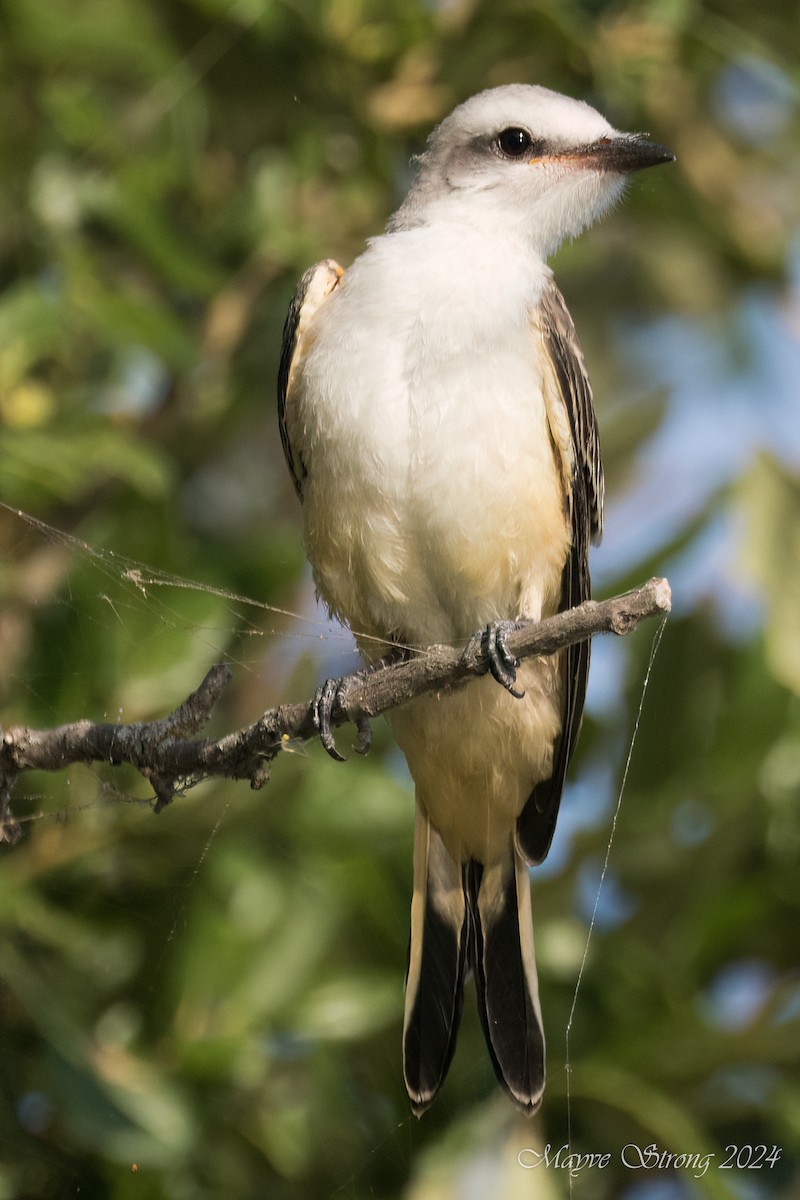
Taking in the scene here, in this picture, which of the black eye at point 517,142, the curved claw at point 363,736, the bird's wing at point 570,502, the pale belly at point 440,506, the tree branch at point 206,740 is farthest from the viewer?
the black eye at point 517,142

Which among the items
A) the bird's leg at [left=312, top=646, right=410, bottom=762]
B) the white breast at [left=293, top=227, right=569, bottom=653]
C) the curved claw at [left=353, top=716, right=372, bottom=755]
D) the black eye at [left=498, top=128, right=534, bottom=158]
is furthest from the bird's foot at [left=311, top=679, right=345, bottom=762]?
the black eye at [left=498, top=128, right=534, bottom=158]

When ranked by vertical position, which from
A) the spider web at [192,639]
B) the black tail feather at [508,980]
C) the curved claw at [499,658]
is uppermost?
the spider web at [192,639]

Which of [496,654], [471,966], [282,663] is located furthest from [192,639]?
[471,966]

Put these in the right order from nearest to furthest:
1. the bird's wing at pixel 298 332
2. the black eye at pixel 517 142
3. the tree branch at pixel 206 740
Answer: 1. the tree branch at pixel 206 740
2. the bird's wing at pixel 298 332
3. the black eye at pixel 517 142

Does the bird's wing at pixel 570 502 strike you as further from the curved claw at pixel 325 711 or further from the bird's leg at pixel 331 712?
the curved claw at pixel 325 711

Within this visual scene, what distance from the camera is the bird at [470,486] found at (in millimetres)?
2816

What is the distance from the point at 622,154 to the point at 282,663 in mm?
1376

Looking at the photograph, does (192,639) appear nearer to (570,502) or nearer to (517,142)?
(570,502)

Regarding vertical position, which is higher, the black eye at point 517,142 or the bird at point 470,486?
the black eye at point 517,142

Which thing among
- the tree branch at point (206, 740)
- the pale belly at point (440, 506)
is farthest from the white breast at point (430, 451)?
the tree branch at point (206, 740)

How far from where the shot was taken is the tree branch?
7.61 feet

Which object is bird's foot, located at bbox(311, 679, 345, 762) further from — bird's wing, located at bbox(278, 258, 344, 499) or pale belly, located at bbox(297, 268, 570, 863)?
bird's wing, located at bbox(278, 258, 344, 499)

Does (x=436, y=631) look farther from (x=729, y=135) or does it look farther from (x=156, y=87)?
(x=729, y=135)

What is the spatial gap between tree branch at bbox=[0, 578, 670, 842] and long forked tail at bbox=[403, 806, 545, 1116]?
2.25ft
